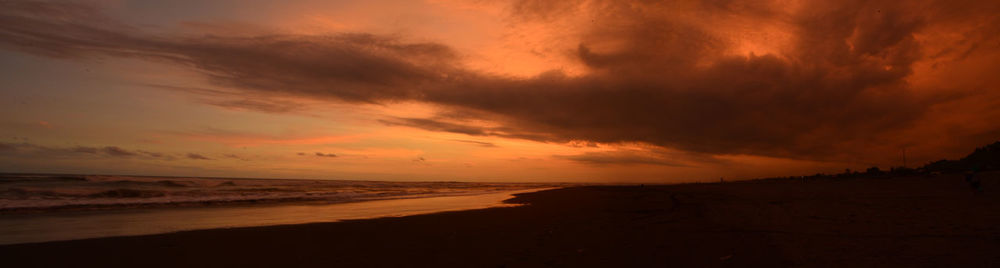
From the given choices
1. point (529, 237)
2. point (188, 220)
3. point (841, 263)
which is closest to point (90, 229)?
point (188, 220)

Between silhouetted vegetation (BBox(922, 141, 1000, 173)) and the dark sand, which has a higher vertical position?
silhouetted vegetation (BBox(922, 141, 1000, 173))

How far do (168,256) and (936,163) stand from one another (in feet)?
245

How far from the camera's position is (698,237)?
852 centimetres

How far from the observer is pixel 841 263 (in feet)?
19.0

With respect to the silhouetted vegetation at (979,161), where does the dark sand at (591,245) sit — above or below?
below

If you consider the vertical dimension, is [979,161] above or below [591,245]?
above

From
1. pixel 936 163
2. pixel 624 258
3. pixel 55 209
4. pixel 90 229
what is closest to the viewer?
pixel 624 258

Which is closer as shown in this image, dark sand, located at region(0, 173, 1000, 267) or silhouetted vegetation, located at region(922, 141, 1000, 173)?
dark sand, located at region(0, 173, 1000, 267)

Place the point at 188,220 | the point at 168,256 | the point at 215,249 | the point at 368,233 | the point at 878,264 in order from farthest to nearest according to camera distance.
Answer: the point at 188,220 < the point at 368,233 < the point at 215,249 < the point at 168,256 < the point at 878,264

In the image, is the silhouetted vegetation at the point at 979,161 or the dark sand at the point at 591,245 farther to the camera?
the silhouetted vegetation at the point at 979,161

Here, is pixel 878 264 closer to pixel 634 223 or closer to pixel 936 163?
pixel 634 223

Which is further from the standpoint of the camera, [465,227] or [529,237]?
[465,227]

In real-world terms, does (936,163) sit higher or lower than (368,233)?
higher

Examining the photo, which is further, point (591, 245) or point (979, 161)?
point (979, 161)
